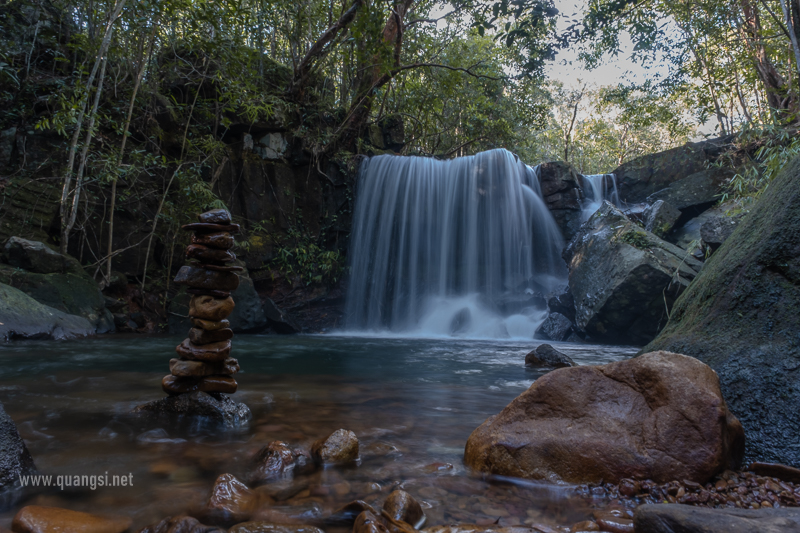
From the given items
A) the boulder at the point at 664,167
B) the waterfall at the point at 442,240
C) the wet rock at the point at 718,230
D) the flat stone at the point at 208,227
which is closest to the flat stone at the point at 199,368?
the flat stone at the point at 208,227

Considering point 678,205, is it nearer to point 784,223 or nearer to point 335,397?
point 784,223

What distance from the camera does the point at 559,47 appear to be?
6.30 meters

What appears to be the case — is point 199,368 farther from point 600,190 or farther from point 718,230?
point 600,190

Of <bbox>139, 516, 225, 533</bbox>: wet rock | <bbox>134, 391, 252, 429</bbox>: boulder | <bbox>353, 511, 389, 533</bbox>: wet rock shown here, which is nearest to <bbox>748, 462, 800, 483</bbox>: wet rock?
<bbox>353, 511, 389, 533</bbox>: wet rock

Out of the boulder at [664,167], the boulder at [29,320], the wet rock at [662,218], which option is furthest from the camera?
the boulder at [664,167]

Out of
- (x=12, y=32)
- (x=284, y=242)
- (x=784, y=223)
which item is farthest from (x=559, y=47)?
(x=12, y=32)

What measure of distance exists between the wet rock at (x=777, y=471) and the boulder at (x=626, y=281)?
6398 millimetres

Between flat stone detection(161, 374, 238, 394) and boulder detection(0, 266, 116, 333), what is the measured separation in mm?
6792

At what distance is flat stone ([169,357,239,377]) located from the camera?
347 cm

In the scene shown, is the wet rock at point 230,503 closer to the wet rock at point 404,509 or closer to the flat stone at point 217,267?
the wet rock at point 404,509

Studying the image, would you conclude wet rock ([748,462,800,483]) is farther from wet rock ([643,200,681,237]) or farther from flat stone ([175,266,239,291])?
wet rock ([643,200,681,237])

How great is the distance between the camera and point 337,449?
2576 mm

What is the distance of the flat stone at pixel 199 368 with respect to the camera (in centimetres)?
347

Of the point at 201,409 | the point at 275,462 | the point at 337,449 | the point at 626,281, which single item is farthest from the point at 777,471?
the point at 626,281
